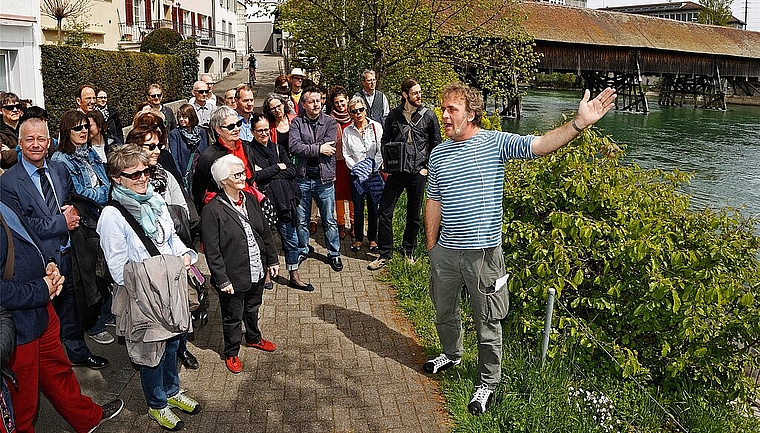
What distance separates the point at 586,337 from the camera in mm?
4551

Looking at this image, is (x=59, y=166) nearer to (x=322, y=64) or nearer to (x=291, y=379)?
(x=291, y=379)

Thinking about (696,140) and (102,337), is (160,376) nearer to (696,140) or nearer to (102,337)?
(102,337)

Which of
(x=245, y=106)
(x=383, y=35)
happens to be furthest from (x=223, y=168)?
(x=383, y=35)

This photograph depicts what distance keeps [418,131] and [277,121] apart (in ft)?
4.64

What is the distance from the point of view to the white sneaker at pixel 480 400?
13.0ft

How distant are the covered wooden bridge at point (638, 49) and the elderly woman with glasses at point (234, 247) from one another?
2576 centimetres

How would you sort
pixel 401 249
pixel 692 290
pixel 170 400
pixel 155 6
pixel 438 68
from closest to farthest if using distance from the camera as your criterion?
pixel 170 400
pixel 692 290
pixel 401 249
pixel 438 68
pixel 155 6

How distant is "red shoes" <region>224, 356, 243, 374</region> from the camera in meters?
4.57

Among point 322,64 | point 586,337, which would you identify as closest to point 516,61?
point 322,64

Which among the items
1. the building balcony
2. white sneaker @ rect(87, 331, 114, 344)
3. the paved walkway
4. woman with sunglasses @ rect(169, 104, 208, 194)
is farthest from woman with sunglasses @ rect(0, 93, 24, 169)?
the building balcony

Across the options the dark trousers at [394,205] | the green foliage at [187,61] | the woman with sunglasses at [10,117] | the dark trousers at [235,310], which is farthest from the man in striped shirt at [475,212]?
the green foliage at [187,61]

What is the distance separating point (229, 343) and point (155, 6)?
32.1 m

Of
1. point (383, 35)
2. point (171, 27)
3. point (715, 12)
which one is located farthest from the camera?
point (715, 12)

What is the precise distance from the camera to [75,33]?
19.3m
